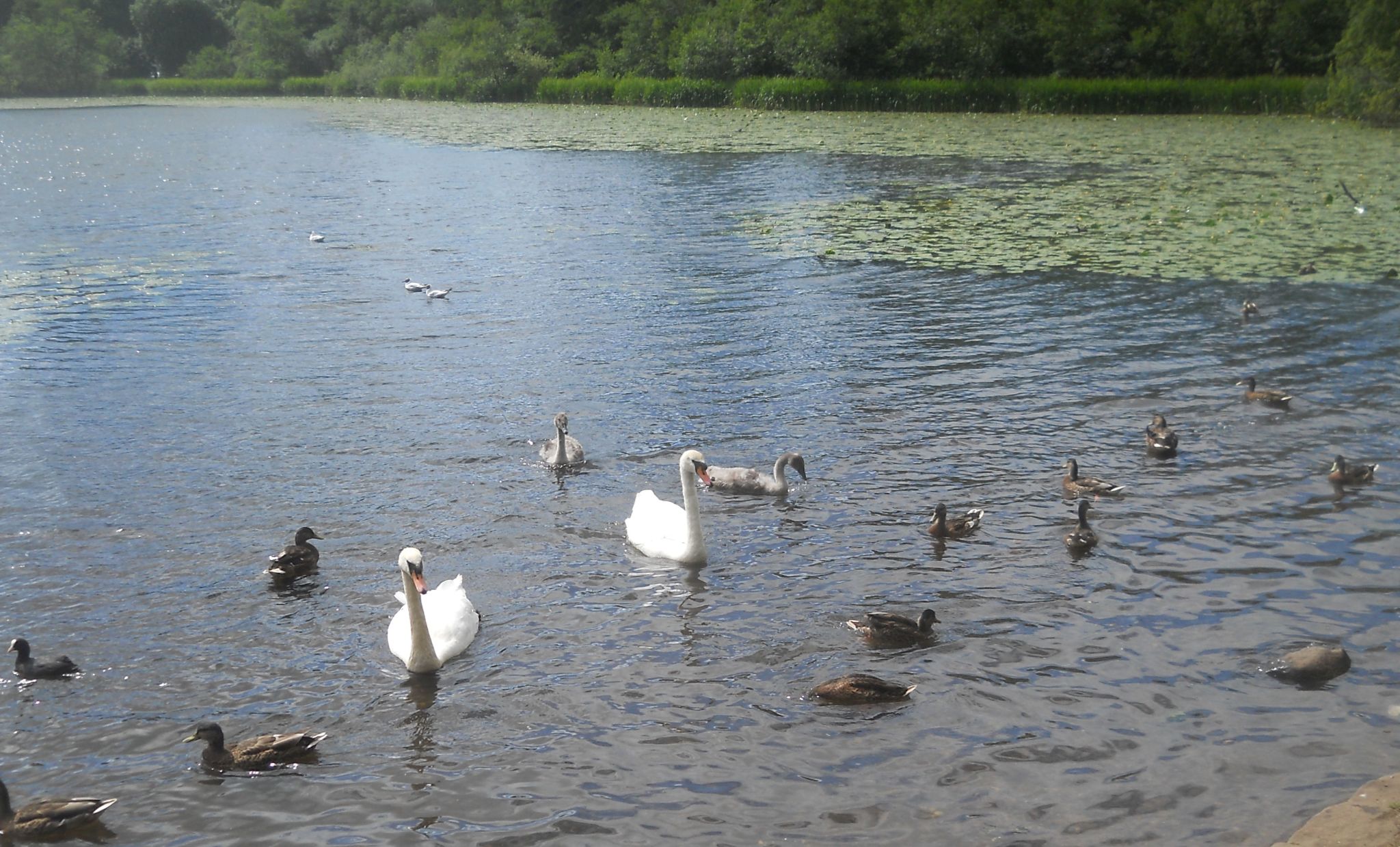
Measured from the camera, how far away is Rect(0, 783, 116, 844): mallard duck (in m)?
5.86

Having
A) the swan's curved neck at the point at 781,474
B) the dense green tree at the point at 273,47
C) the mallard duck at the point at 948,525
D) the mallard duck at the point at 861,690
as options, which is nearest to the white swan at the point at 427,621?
the mallard duck at the point at 861,690

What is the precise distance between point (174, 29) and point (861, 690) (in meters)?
119

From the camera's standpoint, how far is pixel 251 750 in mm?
6426

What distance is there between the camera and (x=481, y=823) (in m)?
5.96

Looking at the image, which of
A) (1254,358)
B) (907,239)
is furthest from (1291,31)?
(1254,358)

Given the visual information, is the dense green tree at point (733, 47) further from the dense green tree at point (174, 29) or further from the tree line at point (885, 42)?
the dense green tree at point (174, 29)

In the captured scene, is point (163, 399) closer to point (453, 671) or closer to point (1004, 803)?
point (453, 671)

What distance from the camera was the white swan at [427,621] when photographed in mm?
7414

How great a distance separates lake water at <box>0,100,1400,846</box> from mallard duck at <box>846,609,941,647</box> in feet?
0.55

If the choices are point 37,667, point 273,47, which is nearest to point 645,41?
point 273,47

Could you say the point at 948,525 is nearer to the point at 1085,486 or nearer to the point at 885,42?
the point at 1085,486

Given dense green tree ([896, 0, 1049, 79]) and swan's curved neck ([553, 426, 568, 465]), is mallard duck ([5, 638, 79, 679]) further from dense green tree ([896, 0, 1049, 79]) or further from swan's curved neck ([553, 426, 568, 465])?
dense green tree ([896, 0, 1049, 79])

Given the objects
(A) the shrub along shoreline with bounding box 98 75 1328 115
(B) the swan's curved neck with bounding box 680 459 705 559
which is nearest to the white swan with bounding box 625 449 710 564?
(B) the swan's curved neck with bounding box 680 459 705 559

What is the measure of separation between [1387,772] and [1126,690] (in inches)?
54.2
